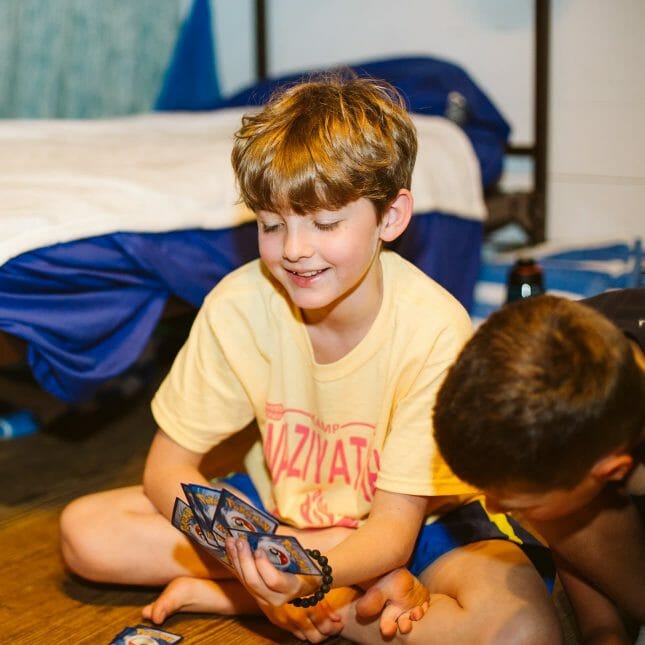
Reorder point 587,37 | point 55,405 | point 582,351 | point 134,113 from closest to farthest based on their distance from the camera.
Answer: point 582,351 → point 55,405 → point 587,37 → point 134,113

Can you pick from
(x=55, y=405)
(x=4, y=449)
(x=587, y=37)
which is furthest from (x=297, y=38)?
(x=4, y=449)

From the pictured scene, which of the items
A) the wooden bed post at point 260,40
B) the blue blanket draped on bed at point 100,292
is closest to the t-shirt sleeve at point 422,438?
the blue blanket draped on bed at point 100,292

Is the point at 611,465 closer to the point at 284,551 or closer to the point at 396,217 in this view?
the point at 284,551

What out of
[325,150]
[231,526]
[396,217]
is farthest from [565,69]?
[231,526]

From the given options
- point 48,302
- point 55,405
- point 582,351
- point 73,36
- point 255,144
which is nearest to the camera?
point 582,351

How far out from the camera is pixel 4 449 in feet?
6.77

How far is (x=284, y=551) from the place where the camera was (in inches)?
41.7

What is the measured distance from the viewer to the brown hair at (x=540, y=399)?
94cm

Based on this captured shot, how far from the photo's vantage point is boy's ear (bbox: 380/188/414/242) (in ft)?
4.35

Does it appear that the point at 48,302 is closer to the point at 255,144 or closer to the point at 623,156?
the point at 255,144

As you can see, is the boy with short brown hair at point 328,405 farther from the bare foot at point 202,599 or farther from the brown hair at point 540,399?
the brown hair at point 540,399

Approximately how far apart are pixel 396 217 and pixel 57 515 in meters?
0.85

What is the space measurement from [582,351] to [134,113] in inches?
114

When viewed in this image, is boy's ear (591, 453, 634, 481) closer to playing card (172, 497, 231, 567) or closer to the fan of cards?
the fan of cards
